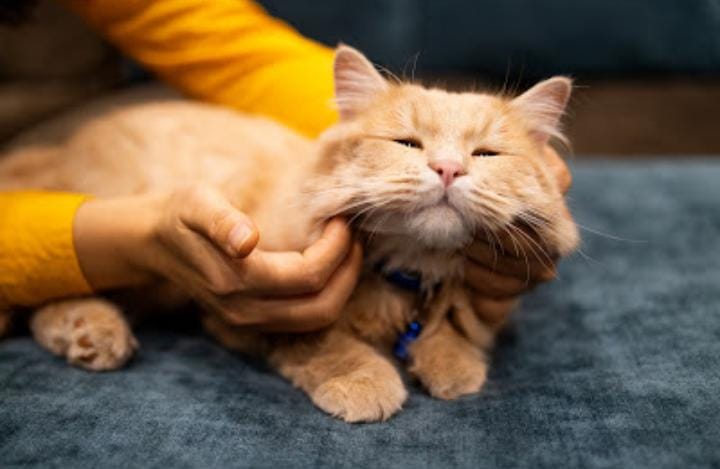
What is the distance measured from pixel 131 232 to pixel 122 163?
0.36 m

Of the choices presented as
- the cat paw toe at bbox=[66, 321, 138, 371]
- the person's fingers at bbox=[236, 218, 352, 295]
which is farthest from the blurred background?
the person's fingers at bbox=[236, 218, 352, 295]

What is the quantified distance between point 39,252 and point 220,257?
440 mm

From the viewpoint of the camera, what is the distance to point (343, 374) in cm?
125

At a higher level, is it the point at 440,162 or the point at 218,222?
the point at 440,162

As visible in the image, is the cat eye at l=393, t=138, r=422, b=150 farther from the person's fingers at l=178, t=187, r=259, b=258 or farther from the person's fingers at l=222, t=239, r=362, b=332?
the person's fingers at l=178, t=187, r=259, b=258

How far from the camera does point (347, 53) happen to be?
1.37m

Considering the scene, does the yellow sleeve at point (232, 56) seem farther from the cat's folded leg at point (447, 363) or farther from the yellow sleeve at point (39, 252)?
the cat's folded leg at point (447, 363)

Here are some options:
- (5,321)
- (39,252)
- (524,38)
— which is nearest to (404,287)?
(39,252)

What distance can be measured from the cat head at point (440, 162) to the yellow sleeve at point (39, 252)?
54 centimetres

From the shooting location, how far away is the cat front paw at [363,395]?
1159 millimetres

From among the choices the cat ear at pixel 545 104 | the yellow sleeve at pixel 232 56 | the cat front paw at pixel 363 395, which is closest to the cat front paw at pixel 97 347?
the cat front paw at pixel 363 395

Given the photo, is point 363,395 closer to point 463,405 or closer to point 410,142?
point 463,405

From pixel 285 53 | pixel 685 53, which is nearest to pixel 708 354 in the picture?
pixel 285 53

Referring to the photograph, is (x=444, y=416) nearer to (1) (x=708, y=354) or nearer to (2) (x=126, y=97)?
(1) (x=708, y=354)
